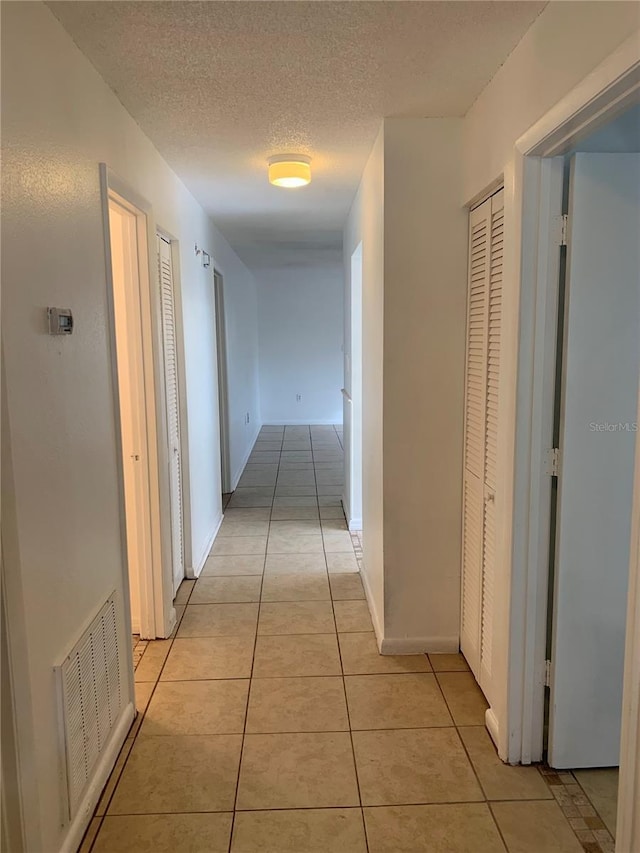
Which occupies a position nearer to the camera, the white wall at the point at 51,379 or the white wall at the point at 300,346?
the white wall at the point at 51,379

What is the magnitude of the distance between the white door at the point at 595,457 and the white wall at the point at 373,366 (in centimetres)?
95

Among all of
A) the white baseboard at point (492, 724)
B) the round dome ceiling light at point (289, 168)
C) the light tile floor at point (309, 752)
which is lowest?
the light tile floor at point (309, 752)

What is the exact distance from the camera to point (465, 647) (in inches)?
109

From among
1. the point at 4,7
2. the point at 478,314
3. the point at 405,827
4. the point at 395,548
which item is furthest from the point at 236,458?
the point at 4,7

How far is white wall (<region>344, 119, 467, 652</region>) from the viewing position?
8.45 ft

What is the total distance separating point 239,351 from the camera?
6793 mm

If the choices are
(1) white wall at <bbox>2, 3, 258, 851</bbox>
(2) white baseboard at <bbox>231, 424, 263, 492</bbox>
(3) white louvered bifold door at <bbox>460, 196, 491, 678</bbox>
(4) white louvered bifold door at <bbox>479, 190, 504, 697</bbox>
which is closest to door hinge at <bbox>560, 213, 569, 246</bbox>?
(4) white louvered bifold door at <bbox>479, 190, 504, 697</bbox>

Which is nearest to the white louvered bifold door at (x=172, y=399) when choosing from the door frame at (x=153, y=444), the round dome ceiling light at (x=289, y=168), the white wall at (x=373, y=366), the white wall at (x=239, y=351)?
the door frame at (x=153, y=444)

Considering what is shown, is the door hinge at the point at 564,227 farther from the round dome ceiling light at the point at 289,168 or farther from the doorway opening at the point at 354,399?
the doorway opening at the point at 354,399

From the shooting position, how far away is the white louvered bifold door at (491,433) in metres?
2.21

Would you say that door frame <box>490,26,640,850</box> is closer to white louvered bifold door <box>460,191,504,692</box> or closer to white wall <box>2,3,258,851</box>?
white louvered bifold door <box>460,191,504,692</box>

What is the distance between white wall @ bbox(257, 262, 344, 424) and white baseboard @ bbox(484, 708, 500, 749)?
25.1 ft

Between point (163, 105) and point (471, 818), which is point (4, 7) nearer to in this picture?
point (163, 105)

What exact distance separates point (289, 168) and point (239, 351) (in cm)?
392
